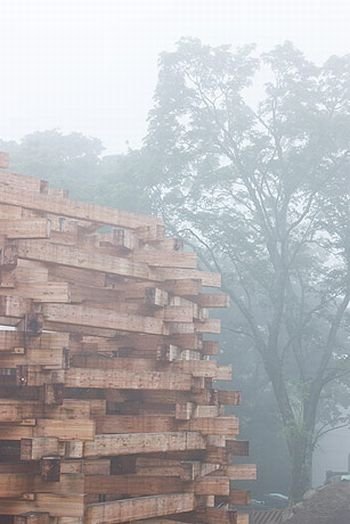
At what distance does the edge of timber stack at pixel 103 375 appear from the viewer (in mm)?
6555

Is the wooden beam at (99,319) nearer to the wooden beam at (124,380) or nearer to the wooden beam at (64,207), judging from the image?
the wooden beam at (124,380)

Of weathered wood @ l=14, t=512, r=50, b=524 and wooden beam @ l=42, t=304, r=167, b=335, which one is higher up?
wooden beam @ l=42, t=304, r=167, b=335

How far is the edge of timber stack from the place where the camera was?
258 inches

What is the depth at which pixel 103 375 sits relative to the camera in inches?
277

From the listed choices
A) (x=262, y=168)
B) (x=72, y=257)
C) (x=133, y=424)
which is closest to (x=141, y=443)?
(x=133, y=424)

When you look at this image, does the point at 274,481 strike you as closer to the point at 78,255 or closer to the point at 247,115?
the point at 247,115

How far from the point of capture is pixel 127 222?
327 inches

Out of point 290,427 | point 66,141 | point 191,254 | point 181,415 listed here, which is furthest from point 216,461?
point 66,141

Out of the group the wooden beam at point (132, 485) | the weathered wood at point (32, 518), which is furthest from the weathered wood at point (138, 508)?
the weathered wood at point (32, 518)

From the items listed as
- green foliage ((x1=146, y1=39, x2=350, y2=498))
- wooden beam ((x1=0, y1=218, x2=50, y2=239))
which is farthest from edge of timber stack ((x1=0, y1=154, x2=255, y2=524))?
green foliage ((x1=146, y1=39, x2=350, y2=498))

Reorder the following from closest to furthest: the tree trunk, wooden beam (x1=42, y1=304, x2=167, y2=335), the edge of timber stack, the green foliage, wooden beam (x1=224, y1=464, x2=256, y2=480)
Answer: the edge of timber stack, wooden beam (x1=42, y1=304, x2=167, y2=335), wooden beam (x1=224, y1=464, x2=256, y2=480), the tree trunk, the green foliage

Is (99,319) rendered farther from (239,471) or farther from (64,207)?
(239,471)

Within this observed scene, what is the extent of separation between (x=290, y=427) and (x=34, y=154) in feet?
50.4

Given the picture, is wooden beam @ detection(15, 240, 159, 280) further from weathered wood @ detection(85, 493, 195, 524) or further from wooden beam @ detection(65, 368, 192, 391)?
weathered wood @ detection(85, 493, 195, 524)
